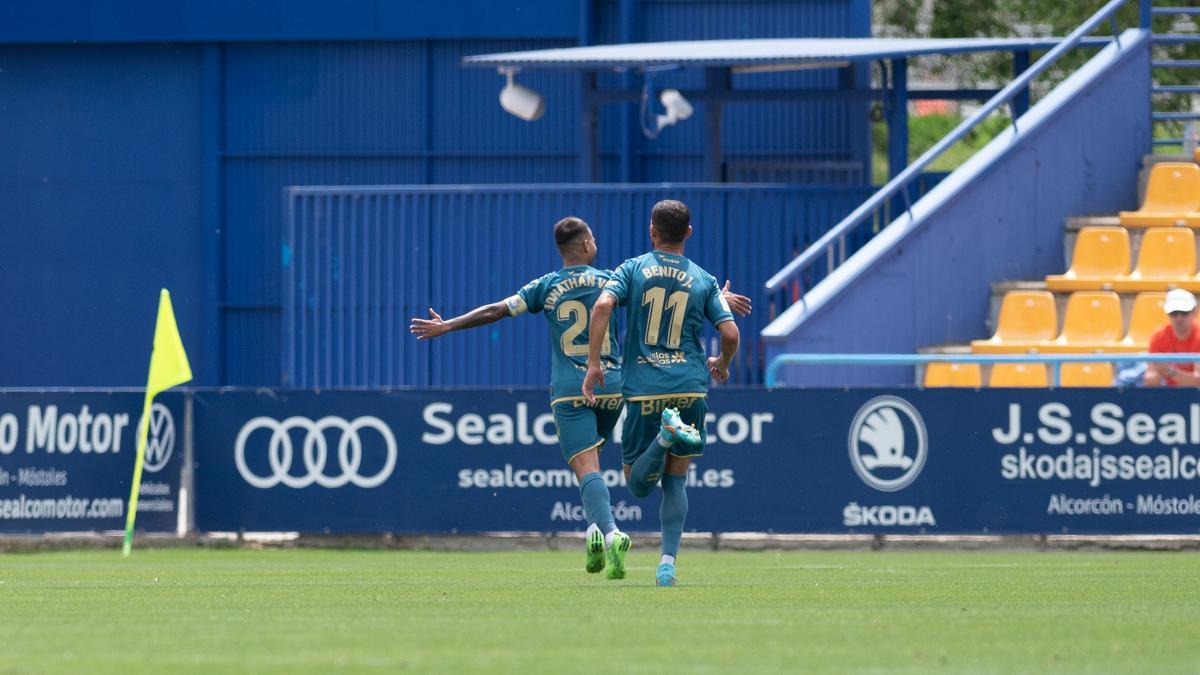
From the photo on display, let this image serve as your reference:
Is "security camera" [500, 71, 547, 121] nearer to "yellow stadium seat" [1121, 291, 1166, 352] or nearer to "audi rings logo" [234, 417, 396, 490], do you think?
"audi rings logo" [234, 417, 396, 490]

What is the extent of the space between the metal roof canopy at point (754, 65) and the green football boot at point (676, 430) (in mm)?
10324

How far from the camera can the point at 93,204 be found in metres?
25.9

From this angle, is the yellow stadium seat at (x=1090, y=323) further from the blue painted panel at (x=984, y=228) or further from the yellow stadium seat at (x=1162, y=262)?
the blue painted panel at (x=984, y=228)

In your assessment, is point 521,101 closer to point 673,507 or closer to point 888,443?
point 888,443

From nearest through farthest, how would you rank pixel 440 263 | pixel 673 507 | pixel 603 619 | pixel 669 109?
pixel 603 619 < pixel 673 507 < pixel 440 263 < pixel 669 109

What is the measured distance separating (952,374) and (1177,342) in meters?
2.13

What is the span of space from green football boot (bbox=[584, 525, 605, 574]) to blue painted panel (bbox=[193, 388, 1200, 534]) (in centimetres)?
623

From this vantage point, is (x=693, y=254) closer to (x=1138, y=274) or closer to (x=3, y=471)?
(x=1138, y=274)

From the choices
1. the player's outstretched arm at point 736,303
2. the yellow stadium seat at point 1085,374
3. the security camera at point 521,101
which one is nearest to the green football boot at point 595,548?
the player's outstretched arm at point 736,303

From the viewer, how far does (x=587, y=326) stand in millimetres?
11195

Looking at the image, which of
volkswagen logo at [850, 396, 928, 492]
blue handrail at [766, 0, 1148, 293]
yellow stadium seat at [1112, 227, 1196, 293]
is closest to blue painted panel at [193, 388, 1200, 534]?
volkswagen logo at [850, 396, 928, 492]

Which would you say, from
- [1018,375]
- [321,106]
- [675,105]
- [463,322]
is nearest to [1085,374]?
[1018,375]

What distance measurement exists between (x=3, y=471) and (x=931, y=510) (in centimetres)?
780

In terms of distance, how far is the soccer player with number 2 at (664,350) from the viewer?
10.7 meters
